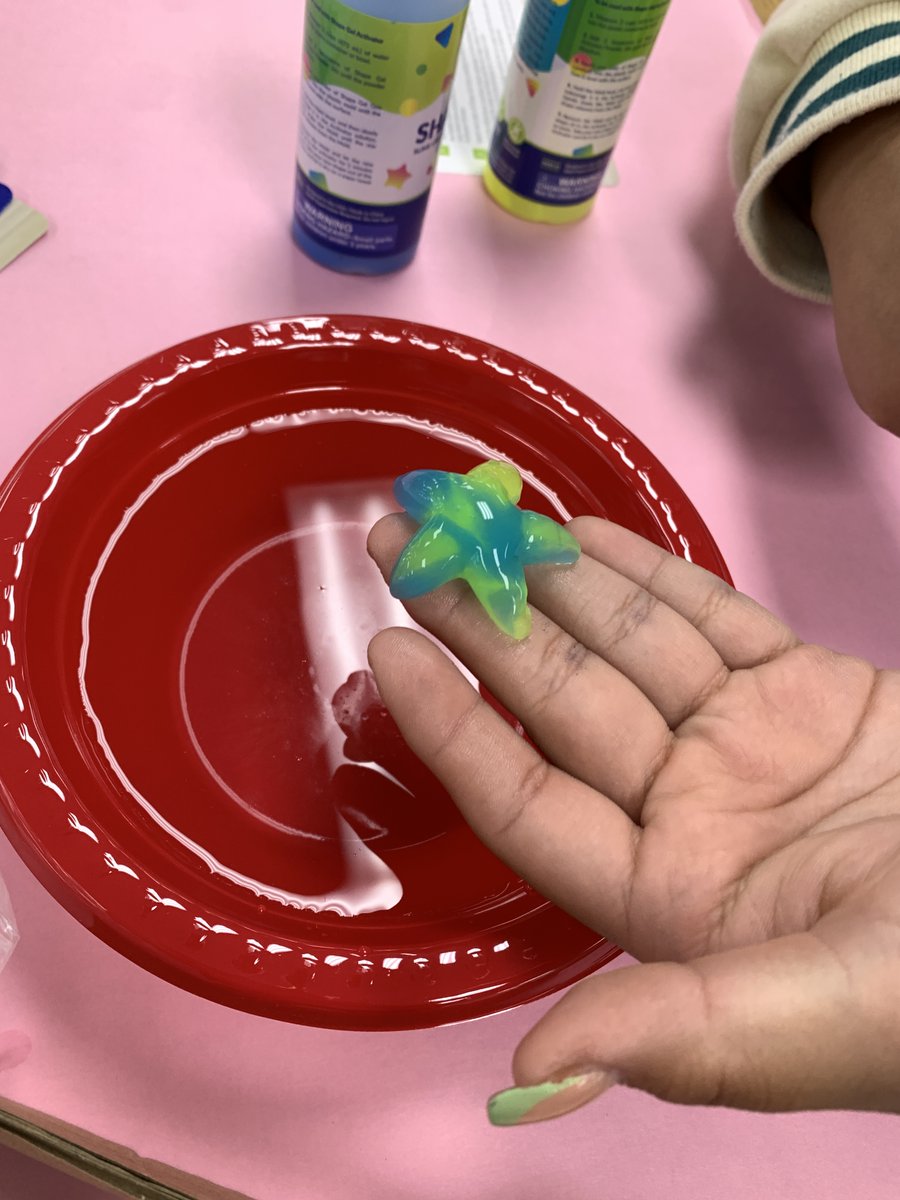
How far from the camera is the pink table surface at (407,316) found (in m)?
0.60

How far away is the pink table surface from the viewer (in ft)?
1.97

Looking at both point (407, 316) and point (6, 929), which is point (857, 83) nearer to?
point (407, 316)

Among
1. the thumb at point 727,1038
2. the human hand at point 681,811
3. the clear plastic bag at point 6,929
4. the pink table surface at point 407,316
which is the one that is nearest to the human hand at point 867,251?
the pink table surface at point 407,316

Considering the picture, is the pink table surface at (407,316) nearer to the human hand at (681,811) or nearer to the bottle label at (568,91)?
the bottle label at (568,91)

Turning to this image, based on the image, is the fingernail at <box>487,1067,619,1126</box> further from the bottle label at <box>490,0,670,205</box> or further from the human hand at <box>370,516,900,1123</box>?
the bottle label at <box>490,0,670,205</box>

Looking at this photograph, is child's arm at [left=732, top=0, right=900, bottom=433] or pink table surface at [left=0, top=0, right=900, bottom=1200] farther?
child's arm at [left=732, top=0, right=900, bottom=433]

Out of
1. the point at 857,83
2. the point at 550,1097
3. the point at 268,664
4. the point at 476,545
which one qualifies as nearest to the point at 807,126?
the point at 857,83

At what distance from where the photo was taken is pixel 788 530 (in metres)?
0.91

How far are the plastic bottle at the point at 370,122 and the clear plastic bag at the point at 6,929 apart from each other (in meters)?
0.62

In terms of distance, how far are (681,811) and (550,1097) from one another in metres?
0.21

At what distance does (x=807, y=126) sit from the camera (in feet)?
2.64

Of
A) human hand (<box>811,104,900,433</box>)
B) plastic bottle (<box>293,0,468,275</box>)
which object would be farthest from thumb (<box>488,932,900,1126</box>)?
plastic bottle (<box>293,0,468,275</box>)

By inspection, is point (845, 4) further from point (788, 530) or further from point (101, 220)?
point (101, 220)

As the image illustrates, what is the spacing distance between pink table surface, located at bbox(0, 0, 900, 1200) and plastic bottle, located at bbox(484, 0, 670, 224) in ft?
0.15
